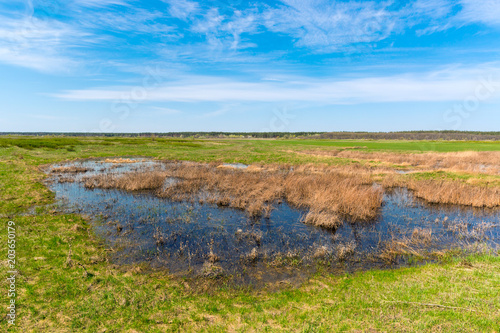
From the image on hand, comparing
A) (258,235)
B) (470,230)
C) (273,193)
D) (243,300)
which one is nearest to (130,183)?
(273,193)

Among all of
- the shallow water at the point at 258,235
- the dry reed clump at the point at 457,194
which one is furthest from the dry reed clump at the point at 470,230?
the dry reed clump at the point at 457,194

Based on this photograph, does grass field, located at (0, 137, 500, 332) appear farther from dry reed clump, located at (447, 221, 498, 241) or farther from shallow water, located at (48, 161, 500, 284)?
dry reed clump, located at (447, 221, 498, 241)

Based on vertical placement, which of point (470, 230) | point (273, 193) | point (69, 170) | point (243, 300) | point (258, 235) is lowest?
point (243, 300)

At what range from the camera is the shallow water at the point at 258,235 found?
32.3 feet

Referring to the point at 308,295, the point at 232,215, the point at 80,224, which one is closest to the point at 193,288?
the point at 308,295

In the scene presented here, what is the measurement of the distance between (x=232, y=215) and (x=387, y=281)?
1034 cm

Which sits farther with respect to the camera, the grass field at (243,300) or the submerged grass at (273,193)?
the submerged grass at (273,193)

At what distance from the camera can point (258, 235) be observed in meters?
12.4

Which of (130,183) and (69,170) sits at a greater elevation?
(69,170)

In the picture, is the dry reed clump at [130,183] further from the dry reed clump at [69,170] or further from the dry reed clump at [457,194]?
the dry reed clump at [457,194]

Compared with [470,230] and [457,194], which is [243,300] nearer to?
[470,230]

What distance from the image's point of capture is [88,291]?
742 cm

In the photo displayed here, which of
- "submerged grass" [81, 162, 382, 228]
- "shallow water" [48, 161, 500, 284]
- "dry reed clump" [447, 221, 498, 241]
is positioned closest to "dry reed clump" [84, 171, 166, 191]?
"submerged grass" [81, 162, 382, 228]

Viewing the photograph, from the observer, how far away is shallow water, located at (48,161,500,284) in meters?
9.85
